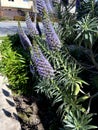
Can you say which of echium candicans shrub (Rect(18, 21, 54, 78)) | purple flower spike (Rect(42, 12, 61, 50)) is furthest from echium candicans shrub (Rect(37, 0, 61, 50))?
echium candicans shrub (Rect(18, 21, 54, 78))

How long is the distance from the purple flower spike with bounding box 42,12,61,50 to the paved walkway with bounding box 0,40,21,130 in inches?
52.8

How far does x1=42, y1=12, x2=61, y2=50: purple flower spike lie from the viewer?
3.64 metres

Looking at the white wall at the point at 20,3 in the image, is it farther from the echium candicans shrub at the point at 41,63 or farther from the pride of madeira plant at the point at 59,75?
the echium candicans shrub at the point at 41,63

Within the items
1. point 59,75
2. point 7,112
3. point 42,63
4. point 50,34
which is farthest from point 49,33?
point 7,112

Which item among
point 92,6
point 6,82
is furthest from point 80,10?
point 6,82

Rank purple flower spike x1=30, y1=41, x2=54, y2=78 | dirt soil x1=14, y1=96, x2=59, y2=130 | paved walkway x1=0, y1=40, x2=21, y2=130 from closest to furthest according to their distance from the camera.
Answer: purple flower spike x1=30, y1=41, x2=54, y2=78 → paved walkway x1=0, y1=40, x2=21, y2=130 → dirt soil x1=14, y1=96, x2=59, y2=130

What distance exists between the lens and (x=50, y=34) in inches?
144

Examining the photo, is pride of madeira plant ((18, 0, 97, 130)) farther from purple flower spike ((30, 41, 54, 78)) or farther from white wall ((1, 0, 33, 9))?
white wall ((1, 0, 33, 9))

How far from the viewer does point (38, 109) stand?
5363 mm

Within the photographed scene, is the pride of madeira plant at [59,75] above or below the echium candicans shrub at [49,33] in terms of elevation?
below

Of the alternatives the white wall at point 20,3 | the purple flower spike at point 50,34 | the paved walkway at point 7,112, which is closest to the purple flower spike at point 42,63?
the purple flower spike at point 50,34

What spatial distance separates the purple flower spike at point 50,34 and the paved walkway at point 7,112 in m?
1.34

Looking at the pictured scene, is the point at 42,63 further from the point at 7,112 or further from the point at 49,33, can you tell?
the point at 7,112

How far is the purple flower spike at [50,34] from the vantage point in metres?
3.64
